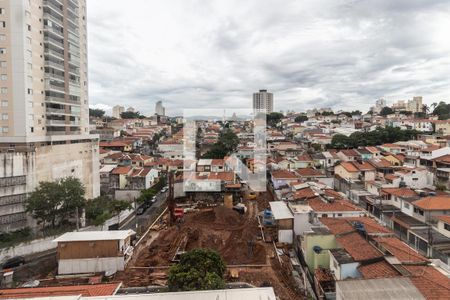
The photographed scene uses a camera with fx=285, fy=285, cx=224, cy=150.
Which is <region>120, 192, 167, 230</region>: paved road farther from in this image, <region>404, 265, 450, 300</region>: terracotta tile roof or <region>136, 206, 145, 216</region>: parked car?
<region>404, 265, 450, 300</region>: terracotta tile roof

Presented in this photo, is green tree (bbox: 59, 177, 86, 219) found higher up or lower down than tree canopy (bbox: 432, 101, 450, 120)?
lower down

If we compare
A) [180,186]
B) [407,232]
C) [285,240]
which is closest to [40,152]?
[180,186]

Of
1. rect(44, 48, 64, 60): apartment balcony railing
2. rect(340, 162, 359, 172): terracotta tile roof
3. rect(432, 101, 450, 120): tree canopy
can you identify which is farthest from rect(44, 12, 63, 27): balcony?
rect(432, 101, 450, 120): tree canopy

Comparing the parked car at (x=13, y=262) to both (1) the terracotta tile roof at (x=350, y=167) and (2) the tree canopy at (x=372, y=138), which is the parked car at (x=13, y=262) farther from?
(2) the tree canopy at (x=372, y=138)

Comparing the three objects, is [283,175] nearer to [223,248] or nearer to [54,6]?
[223,248]

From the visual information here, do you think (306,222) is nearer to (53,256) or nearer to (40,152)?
(53,256)

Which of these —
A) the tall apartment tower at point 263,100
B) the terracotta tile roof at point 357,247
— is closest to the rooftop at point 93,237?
the terracotta tile roof at point 357,247
